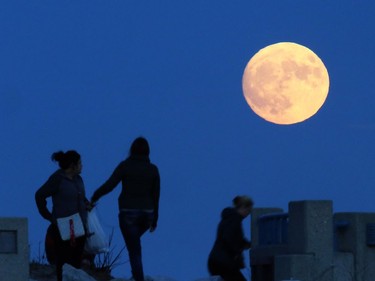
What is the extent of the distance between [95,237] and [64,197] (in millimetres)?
1651

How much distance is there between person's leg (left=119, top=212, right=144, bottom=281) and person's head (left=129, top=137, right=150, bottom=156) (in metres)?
0.72

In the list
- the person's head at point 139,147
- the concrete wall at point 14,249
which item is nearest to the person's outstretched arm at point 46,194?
the person's head at point 139,147

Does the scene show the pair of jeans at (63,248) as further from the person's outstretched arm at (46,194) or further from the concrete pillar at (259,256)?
the concrete pillar at (259,256)

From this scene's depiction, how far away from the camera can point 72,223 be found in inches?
651

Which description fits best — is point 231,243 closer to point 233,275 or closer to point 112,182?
point 233,275

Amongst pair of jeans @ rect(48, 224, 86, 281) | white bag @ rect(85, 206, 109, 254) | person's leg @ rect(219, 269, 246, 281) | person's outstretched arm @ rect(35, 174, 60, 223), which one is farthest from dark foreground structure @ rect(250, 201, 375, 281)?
person's outstretched arm @ rect(35, 174, 60, 223)

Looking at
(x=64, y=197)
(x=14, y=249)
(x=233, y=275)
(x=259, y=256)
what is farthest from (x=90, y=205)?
(x=259, y=256)

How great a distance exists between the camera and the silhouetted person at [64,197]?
16547 millimetres

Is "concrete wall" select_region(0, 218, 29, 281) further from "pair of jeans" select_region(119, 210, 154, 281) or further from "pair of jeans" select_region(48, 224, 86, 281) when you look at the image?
"pair of jeans" select_region(119, 210, 154, 281)

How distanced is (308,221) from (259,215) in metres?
2.91

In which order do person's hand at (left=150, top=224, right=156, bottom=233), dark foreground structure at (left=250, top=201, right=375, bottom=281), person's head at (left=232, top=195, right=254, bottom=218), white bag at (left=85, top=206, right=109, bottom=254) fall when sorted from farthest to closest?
dark foreground structure at (left=250, top=201, right=375, bottom=281) → white bag at (left=85, top=206, right=109, bottom=254) → person's hand at (left=150, top=224, right=156, bottom=233) → person's head at (left=232, top=195, right=254, bottom=218)

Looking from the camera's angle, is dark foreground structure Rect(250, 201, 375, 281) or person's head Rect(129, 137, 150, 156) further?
dark foreground structure Rect(250, 201, 375, 281)

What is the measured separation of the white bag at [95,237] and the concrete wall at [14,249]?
0.85 metres

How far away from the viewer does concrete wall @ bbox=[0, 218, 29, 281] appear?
1825 centimetres
